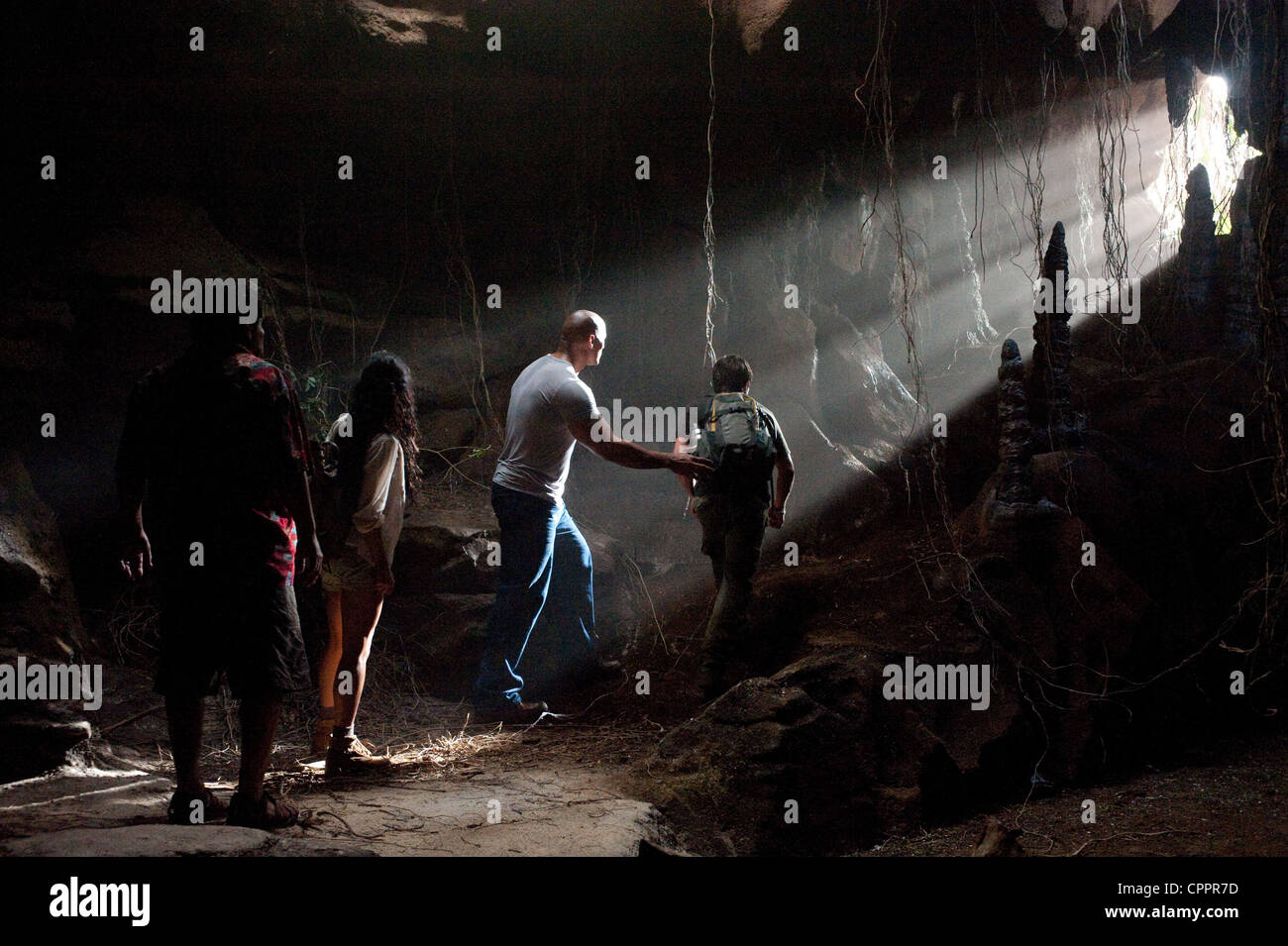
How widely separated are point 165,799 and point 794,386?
6366 millimetres

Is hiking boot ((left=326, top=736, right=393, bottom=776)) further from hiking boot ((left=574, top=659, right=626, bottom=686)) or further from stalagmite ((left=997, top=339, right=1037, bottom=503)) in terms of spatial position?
stalagmite ((left=997, top=339, right=1037, bottom=503))

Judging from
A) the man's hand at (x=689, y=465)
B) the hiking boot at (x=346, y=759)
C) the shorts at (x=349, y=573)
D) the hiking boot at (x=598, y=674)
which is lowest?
the hiking boot at (x=346, y=759)

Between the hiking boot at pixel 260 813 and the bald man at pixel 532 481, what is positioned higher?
the bald man at pixel 532 481

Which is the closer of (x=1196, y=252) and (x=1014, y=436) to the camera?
(x=1014, y=436)

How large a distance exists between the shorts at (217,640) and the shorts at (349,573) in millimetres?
981

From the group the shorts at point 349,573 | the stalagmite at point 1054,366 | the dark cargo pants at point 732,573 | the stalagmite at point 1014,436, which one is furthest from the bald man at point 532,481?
the stalagmite at point 1054,366

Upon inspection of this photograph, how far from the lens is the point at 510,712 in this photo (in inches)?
186

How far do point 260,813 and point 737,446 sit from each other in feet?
9.70

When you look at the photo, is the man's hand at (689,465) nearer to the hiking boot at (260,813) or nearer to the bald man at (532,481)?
the bald man at (532,481)

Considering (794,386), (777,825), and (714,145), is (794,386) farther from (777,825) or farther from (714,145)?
(777,825)

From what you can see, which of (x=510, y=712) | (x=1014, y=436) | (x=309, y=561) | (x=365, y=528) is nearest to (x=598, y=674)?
(x=510, y=712)

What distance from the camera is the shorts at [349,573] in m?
3.92

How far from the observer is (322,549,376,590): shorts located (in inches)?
154

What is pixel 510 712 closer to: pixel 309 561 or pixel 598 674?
pixel 598 674
